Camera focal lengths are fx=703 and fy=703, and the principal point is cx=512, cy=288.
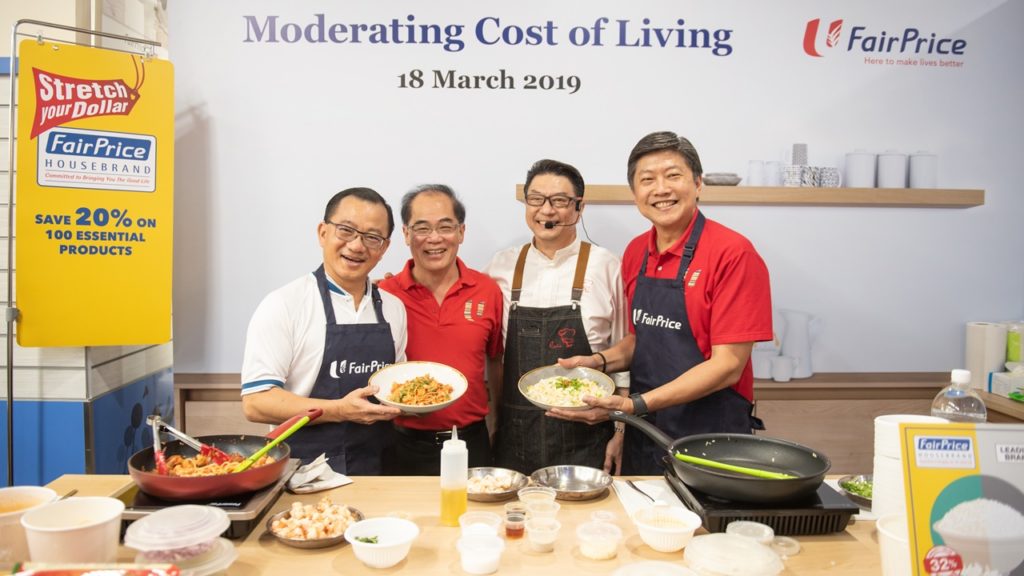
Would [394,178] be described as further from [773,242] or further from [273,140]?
[773,242]

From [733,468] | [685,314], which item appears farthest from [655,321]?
[733,468]

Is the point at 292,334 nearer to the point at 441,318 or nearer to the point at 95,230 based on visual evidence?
the point at 441,318

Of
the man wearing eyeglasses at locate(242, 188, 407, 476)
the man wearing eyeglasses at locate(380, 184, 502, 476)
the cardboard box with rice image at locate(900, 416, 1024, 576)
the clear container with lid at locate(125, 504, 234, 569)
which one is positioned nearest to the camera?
the cardboard box with rice image at locate(900, 416, 1024, 576)

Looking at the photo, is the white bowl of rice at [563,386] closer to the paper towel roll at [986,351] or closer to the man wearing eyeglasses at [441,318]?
the man wearing eyeglasses at [441,318]

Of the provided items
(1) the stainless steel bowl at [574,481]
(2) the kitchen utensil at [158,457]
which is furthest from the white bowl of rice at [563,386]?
(2) the kitchen utensil at [158,457]

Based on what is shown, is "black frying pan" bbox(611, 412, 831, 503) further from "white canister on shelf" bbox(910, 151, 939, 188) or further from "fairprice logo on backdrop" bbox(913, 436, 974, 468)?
"white canister on shelf" bbox(910, 151, 939, 188)

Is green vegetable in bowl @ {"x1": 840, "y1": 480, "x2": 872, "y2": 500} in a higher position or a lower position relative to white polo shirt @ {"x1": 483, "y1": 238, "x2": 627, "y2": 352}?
lower

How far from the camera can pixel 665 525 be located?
6.14ft

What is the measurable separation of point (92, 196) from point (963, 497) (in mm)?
3558

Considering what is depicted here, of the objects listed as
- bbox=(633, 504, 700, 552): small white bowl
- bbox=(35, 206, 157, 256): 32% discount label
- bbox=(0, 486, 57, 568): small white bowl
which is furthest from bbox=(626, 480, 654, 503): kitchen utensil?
bbox=(35, 206, 157, 256): 32% discount label

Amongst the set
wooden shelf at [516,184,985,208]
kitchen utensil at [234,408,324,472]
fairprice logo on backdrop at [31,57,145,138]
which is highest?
fairprice logo on backdrop at [31,57,145,138]

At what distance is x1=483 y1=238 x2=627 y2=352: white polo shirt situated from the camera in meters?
3.29

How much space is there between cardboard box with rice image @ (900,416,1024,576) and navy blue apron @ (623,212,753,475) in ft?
4.95

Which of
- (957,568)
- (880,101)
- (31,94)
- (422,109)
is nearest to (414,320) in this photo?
(422,109)
